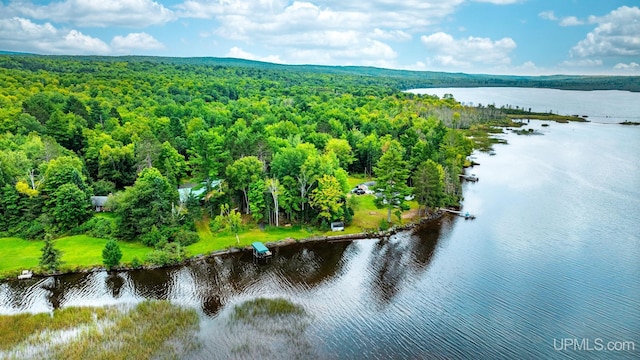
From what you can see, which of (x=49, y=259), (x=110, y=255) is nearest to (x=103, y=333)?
(x=110, y=255)

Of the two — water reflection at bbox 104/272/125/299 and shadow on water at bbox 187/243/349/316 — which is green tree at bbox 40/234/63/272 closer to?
water reflection at bbox 104/272/125/299

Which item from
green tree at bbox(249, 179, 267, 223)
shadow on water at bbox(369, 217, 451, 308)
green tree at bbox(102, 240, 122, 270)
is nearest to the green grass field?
green tree at bbox(102, 240, 122, 270)

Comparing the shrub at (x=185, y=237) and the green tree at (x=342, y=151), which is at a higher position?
the green tree at (x=342, y=151)

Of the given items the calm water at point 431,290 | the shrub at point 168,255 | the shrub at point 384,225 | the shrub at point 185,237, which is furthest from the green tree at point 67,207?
the shrub at point 384,225

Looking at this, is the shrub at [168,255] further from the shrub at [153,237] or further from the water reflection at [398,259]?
the water reflection at [398,259]

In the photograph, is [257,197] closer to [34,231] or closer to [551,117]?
[34,231]

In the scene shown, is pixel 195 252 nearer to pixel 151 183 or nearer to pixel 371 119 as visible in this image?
pixel 151 183
